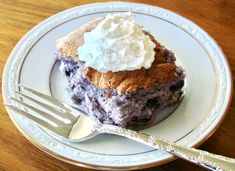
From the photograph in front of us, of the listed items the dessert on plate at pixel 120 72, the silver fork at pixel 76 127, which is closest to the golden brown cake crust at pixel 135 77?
the dessert on plate at pixel 120 72

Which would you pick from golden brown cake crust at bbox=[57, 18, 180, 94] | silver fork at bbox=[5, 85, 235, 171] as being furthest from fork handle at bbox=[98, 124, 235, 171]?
golden brown cake crust at bbox=[57, 18, 180, 94]

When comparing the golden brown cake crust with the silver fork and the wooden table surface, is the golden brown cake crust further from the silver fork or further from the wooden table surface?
the wooden table surface

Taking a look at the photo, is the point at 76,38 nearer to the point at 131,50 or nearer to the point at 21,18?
the point at 131,50

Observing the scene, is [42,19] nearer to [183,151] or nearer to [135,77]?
[135,77]

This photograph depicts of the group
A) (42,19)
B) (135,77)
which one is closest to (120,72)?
(135,77)

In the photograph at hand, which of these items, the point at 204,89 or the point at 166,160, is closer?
the point at 166,160

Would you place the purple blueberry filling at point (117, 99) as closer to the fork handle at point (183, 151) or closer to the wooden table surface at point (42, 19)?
the fork handle at point (183, 151)

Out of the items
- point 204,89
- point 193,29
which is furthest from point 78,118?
point 193,29

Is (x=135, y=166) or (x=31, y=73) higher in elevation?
(x=31, y=73)
